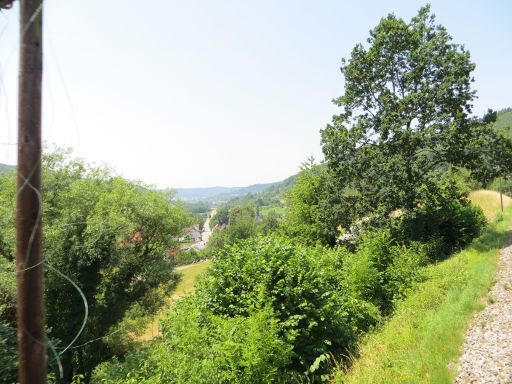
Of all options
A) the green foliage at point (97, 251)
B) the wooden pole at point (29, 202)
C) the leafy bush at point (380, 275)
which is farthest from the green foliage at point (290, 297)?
the green foliage at point (97, 251)

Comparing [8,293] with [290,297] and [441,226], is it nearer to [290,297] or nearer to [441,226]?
[290,297]

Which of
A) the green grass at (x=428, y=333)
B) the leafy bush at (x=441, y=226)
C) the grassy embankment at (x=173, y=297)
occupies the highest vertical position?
the leafy bush at (x=441, y=226)

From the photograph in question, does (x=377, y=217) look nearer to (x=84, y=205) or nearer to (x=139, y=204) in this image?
(x=139, y=204)

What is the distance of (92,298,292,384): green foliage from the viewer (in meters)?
7.60

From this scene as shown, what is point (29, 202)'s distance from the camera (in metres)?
3.54

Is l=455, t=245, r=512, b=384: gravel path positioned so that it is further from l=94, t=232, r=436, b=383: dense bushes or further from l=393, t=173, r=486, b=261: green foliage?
l=393, t=173, r=486, b=261: green foliage

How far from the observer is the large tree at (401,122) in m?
20.7

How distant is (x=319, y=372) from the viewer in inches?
396

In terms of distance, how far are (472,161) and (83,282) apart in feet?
82.2

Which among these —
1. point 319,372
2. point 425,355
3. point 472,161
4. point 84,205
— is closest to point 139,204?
point 84,205

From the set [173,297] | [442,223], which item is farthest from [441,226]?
[173,297]

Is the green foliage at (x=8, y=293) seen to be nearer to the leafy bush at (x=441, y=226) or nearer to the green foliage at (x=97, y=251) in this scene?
the green foliage at (x=97, y=251)

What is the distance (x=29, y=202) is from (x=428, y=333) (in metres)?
9.77

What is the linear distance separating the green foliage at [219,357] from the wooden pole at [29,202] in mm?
4483
